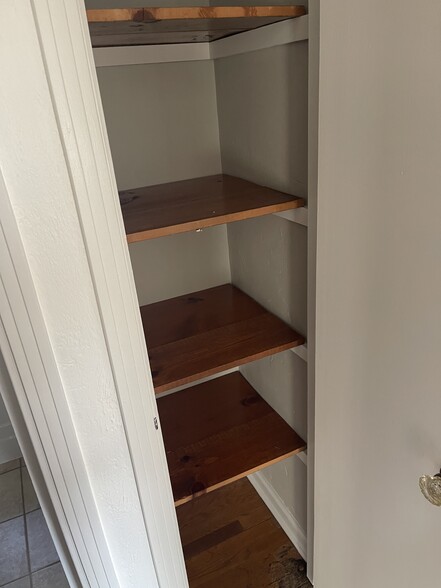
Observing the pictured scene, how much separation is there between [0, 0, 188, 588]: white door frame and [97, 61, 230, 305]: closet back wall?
1.92ft

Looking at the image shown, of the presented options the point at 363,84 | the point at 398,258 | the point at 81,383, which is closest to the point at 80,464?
the point at 81,383

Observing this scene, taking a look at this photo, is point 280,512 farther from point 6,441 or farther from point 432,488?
point 6,441

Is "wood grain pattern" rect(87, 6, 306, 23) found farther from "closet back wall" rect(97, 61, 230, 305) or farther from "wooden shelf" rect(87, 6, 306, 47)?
"closet back wall" rect(97, 61, 230, 305)

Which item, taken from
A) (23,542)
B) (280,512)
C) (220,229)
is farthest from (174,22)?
(23,542)

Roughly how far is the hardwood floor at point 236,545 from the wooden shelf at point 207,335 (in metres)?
0.83

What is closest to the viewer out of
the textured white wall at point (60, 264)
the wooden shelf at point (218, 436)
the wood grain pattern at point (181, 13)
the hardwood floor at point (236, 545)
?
the textured white wall at point (60, 264)

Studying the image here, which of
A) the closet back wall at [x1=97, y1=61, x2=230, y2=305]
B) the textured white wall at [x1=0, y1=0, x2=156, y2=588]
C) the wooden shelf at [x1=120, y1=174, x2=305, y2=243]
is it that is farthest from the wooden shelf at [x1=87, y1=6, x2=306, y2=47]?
the wooden shelf at [x1=120, y1=174, x2=305, y2=243]

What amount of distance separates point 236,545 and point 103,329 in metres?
1.21

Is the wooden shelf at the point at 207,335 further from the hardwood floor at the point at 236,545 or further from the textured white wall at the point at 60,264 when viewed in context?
the hardwood floor at the point at 236,545

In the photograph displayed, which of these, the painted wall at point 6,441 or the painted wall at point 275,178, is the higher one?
the painted wall at point 275,178

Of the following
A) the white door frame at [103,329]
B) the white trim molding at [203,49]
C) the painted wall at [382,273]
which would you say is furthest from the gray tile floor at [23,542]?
the white trim molding at [203,49]

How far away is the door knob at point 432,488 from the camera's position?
74 cm

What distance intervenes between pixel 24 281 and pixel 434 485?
737mm

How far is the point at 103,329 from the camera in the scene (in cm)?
77
